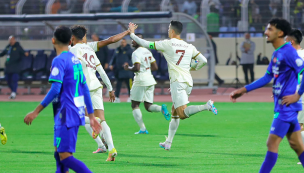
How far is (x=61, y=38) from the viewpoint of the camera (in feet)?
19.5

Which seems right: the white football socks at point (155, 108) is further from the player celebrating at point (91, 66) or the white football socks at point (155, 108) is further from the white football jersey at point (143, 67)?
the player celebrating at point (91, 66)

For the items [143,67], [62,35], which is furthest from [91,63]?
[143,67]

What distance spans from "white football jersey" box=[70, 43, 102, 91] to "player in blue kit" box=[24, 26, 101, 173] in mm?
2846

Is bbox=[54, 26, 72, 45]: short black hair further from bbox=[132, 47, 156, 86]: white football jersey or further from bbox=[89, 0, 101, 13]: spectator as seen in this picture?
bbox=[89, 0, 101, 13]: spectator

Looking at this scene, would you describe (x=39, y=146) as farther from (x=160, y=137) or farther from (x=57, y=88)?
(x=57, y=88)

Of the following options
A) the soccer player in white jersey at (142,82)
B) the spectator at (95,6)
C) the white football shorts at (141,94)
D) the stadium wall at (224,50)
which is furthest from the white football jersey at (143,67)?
the spectator at (95,6)

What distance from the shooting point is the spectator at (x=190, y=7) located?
Answer: 1001 inches

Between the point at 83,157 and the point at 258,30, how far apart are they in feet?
59.4

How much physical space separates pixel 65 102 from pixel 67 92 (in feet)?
0.35

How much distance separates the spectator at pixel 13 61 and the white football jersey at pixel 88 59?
1365 cm

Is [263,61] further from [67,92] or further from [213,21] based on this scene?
[67,92]

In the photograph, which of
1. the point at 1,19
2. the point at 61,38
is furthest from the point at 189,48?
the point at 1,19

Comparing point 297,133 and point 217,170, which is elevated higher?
point 297,133

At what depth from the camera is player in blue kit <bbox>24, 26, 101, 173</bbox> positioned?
5734 mm
